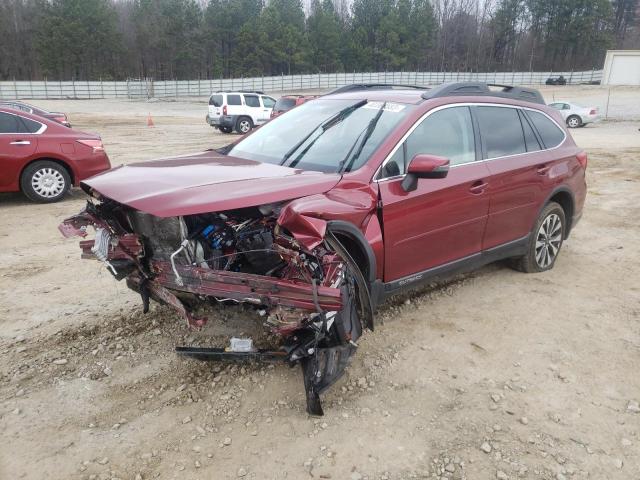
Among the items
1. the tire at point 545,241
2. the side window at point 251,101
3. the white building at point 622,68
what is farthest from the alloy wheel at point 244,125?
the white building at point 622,68

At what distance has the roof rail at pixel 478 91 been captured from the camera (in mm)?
4027

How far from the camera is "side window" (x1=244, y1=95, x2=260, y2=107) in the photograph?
2216 centimetres

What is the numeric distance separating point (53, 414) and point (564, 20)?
3657 inches

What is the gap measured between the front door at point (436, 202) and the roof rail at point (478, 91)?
15 centimetres

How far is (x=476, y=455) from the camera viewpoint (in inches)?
105

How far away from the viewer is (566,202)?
17.1 feet

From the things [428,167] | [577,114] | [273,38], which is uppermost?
[273,38]

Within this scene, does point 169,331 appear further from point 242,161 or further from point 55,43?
point 55,43

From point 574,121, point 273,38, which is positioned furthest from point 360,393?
point 273,38

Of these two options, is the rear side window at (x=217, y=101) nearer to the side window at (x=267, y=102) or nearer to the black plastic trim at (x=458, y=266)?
the side window at (x=267, y=102)

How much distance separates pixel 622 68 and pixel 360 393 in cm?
5771

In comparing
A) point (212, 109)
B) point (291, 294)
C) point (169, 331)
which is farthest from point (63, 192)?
point (212, 109)

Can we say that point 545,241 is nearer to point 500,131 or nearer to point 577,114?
point 500,131

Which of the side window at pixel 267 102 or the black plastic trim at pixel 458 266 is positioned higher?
the side window at pixel 267 102
